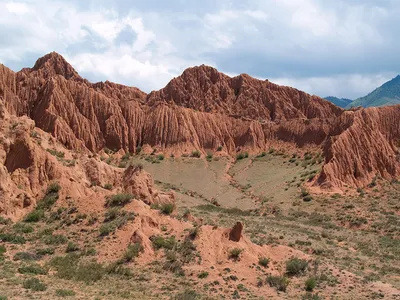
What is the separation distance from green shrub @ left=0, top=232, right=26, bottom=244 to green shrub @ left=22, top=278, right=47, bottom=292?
6198 mm

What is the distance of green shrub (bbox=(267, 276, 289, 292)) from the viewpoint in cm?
1966

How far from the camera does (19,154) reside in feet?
90.5

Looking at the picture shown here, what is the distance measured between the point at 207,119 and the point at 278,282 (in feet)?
222

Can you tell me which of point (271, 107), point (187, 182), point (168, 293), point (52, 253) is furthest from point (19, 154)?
point (271, 107)

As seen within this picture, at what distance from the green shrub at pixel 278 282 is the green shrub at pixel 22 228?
12.4 m

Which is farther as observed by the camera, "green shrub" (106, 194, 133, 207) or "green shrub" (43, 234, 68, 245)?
"green shrub" (106, 194, 133, 207)

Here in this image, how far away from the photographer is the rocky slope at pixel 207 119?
62969 mm

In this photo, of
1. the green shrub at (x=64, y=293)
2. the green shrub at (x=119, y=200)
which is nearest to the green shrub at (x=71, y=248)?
the green shrub at (x=119, y=200)

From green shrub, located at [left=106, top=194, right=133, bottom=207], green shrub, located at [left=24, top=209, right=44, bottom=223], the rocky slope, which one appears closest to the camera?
green shrub, located at [left=24, top=209, right=44, bottom=223]

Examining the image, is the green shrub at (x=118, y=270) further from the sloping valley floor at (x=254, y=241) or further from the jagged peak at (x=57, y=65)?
the jagged peak at (x=57, y=65)

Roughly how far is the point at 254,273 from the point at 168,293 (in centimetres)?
498

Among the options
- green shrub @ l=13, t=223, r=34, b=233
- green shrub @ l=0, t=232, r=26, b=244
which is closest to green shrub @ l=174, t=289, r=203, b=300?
green shrub @ l=0, t=232, r=26, b=244

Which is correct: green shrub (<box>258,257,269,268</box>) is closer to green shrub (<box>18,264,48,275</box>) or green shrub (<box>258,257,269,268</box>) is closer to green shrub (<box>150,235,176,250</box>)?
green shrub (<box>150,235,176,250</box>)

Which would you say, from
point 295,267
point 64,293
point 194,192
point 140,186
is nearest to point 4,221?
point 140,186
